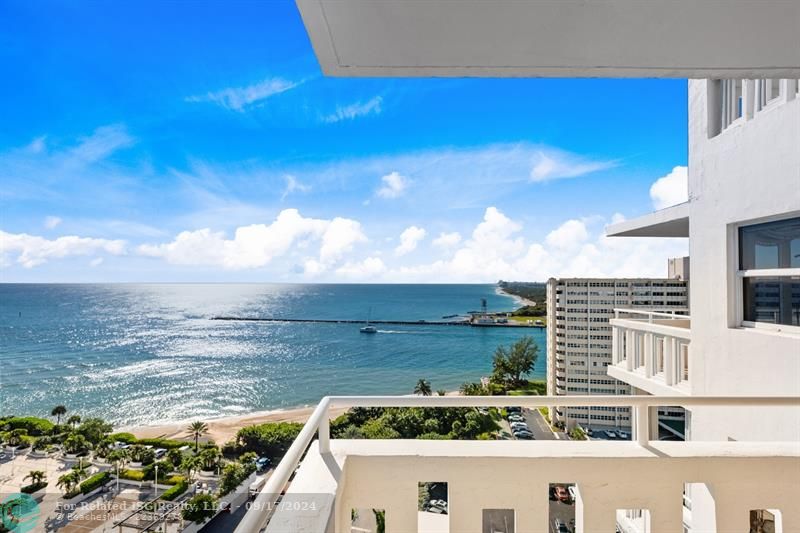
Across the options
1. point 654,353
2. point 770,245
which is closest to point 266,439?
point 654,353

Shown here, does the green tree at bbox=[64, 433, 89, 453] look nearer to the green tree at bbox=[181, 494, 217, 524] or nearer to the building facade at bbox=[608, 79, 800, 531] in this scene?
the green tree at bbox=[181, 494, 217, 524]

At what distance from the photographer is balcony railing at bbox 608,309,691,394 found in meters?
2.57

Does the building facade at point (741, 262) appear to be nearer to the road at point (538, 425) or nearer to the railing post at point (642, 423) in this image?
the railing post at point (642, 423)

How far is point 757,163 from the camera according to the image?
6.20 feet

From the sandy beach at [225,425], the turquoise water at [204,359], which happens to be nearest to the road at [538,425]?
the turquoise water at [204,359]

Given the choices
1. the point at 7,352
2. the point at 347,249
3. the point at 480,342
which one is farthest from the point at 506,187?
the point at 7,352

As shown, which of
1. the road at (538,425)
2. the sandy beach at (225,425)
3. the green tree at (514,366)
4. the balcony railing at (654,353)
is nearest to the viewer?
the balcony railing at (654,353)

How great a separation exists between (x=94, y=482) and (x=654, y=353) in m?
10.3

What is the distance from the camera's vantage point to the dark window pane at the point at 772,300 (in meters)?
1.77

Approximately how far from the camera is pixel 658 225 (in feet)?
9.51

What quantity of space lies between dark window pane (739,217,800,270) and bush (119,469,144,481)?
1156cm

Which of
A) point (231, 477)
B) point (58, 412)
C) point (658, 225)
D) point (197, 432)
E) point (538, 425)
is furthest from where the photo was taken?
point (58, 412)

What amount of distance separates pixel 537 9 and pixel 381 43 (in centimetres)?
33

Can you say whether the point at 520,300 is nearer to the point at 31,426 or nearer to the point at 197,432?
the point at 197,432
